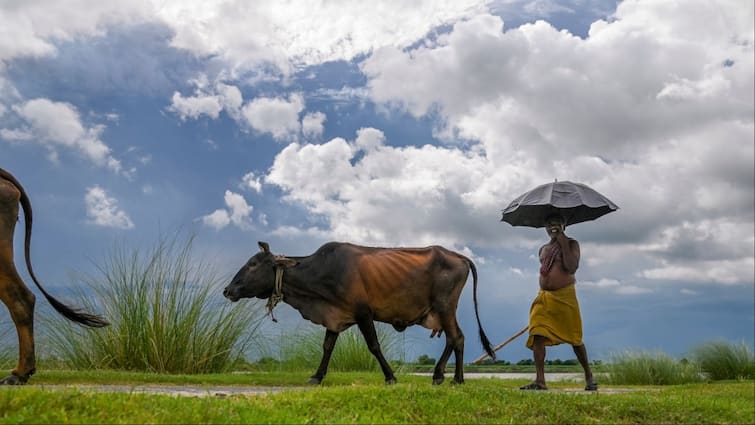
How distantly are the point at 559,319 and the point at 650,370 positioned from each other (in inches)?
238

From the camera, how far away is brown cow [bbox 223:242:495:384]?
10625mm

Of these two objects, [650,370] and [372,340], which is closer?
[372,340]

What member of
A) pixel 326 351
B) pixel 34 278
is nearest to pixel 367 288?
pixel 326 351

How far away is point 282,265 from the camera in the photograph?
36.6 feet

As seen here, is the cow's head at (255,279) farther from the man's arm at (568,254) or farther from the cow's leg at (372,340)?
the man's arm at (568,254)

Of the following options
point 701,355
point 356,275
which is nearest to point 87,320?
point 356,275

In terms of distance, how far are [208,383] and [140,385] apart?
1.04m

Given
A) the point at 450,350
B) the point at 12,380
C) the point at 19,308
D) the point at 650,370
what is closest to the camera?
the point at 12,380

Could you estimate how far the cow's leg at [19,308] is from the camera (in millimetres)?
9422

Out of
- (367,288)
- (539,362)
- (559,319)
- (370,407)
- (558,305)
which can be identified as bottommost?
(370,407)

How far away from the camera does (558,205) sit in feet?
37.0

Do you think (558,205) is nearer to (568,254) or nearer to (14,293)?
(568,254)

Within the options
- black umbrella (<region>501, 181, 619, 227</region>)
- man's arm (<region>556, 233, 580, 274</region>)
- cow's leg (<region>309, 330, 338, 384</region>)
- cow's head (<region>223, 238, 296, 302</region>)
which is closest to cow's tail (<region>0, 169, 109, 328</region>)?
cow's head (<region>223, 238, 296, 302</region>)

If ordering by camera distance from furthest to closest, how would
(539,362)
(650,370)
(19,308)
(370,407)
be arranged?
(650,370) < (539,362) < (19,308) < (370,407)
